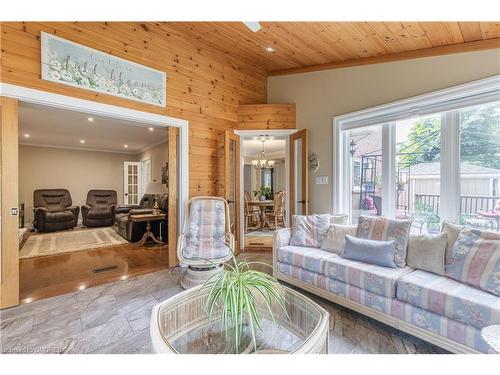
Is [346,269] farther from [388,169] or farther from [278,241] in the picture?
[388,169]

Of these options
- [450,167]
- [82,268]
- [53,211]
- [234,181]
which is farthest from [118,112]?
[53,211]

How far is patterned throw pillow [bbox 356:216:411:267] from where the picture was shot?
2.19 metres

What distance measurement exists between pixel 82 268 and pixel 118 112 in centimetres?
217

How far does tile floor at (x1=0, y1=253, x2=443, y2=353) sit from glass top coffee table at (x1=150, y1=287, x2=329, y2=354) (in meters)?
0.58

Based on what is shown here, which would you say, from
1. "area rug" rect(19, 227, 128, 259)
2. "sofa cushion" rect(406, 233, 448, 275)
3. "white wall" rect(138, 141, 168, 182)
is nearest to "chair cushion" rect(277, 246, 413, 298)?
"sofa cushion" rect(406, 233, 448, 275)

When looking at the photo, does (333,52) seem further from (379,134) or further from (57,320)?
(57,320)

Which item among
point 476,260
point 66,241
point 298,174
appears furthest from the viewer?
point 66,241

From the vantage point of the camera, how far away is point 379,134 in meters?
3.20

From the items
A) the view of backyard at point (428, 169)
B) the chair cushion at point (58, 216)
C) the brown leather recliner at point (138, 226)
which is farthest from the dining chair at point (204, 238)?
the chair cushion at point (58, 216)

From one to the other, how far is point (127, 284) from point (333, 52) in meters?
3.97

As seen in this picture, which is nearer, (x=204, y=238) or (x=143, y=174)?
(x=204, y=238)

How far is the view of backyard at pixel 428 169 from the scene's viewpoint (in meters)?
2.37

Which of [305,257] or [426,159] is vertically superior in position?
[426,159]

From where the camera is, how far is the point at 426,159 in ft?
9.11
